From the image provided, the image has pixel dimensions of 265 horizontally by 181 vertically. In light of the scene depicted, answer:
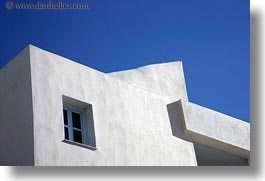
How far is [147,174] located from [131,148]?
5.47ft

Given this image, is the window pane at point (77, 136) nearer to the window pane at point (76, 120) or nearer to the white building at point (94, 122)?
the white building at point (94, 122)

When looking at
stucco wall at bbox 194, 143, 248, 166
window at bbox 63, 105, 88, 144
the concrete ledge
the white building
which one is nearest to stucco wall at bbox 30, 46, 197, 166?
the white building

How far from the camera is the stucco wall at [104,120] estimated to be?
9.35 m

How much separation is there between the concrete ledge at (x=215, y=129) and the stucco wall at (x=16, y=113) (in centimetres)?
348

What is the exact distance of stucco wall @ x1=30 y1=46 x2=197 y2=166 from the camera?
9352 mm

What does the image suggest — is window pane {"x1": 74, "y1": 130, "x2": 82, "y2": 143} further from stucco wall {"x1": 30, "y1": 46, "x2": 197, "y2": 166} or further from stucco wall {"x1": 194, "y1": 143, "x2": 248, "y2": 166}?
stucco wall {"x1": 194, "y1": 143, "x2": 248, "y2": 166}

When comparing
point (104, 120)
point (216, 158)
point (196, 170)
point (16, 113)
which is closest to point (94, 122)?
point (104, 120)

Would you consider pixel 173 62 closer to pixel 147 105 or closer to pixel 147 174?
pixel 147 105

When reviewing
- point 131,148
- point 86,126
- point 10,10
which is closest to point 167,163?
point 131,148

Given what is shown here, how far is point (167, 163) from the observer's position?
35.3ft

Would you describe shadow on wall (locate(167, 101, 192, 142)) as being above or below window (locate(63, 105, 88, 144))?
above

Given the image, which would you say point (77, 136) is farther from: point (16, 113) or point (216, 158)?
point (216, 158)

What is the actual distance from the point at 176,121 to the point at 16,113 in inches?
134

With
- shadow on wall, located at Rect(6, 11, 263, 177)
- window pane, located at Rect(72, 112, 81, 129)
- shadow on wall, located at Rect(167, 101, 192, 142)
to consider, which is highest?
shadow on wall, located at Rect(167, 101, 192, 142)
